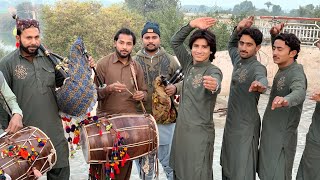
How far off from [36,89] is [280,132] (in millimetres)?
2187

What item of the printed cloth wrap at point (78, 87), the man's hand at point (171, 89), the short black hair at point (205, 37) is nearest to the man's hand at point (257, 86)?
the short black hair at point (205, 37)

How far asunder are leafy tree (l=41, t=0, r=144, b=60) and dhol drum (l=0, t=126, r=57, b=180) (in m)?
18.1

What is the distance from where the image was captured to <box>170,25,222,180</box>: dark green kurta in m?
3.22

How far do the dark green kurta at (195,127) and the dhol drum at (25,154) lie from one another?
112 cm

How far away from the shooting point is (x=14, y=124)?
9.48ft

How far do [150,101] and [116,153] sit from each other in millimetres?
878

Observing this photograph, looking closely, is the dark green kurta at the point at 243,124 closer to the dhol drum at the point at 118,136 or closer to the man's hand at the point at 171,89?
the man's hand at the point at 171,89

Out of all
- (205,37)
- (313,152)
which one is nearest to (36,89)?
(205,37)

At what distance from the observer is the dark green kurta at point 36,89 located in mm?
3182

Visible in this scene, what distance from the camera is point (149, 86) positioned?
397 centimetres

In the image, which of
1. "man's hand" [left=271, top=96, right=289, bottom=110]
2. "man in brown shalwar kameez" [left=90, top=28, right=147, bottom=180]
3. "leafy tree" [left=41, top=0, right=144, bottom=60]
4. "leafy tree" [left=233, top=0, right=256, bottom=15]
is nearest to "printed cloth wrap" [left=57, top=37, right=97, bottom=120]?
"man in brown shalwar kameez" [left=90, top=28, right=147, bottom=180]

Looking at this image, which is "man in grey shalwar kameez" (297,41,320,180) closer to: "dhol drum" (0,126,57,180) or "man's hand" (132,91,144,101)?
"man's hand" (132,91,144,101)

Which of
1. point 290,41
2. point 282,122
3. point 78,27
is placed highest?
point 290,41

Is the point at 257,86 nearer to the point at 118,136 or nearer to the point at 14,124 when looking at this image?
the point at 118,136
